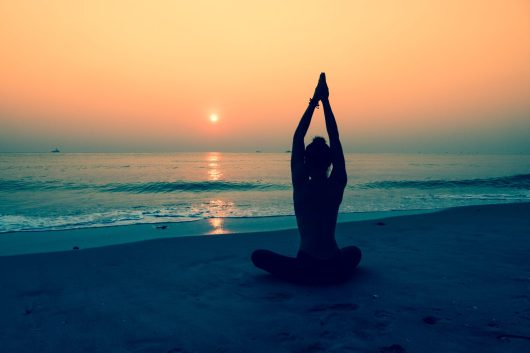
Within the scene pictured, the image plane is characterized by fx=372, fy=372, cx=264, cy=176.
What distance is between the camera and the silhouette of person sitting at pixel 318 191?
4.26m

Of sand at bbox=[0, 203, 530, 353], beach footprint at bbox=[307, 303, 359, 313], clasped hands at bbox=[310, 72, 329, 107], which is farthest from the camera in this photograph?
clasped hands at bbox=[310, 72, 329, 107]

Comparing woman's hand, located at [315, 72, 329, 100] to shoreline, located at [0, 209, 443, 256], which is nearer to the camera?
woman's hand, located at [315, 72, 329, 100]

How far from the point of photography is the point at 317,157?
4230 millimetres

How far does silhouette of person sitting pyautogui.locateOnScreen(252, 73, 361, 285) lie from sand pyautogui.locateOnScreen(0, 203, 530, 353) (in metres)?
0.34

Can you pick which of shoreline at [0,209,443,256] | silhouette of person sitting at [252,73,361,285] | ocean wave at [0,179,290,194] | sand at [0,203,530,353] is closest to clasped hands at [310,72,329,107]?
silhouette of person sitting at [252,73,361,285]

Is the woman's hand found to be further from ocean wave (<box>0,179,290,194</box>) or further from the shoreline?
ocean wave (<box>0,179,290,194</box>)

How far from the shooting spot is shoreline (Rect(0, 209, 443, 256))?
8.18 meters

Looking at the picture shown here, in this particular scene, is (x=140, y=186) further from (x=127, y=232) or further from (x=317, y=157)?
(x=317, y=157)

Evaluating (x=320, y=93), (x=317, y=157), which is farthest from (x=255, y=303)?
(x=320, y=93)

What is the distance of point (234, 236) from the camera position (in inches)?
336

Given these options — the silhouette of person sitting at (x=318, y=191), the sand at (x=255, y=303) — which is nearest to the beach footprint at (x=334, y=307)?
the sand at (x=255, y=303)

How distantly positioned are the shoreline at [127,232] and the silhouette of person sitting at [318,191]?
494 cm

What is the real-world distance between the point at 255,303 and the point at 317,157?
178 cm

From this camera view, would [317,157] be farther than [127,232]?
No
